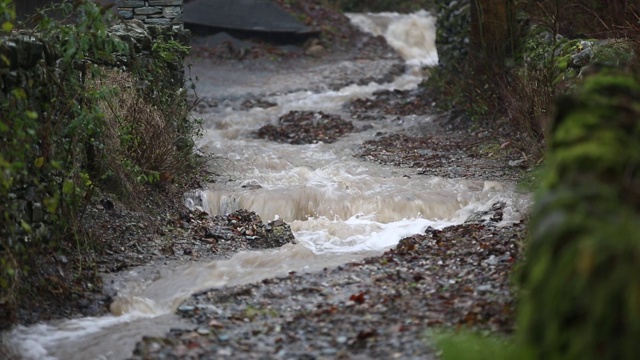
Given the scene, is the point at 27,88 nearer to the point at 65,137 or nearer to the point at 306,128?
the point at 65,137


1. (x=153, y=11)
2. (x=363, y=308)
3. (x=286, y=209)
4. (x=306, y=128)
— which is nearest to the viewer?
(x=363, y=308)

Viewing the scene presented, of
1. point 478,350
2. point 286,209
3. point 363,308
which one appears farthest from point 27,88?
point 478,350

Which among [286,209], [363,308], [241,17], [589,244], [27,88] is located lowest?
[286,209]

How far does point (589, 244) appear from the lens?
2908 millimetres

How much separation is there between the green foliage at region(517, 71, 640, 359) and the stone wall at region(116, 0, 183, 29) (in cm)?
835

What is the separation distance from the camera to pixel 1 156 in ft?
16.3

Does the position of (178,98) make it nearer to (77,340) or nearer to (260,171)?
(260,171)

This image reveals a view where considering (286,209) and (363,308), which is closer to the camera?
(363,308)

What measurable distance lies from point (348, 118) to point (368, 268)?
285 inches

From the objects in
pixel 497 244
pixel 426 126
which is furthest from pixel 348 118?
pixel 497 244

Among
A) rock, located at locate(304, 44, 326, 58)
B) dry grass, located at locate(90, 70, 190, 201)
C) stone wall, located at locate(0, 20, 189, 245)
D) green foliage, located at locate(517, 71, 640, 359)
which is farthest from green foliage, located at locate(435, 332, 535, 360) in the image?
rock, located at locate(304, 44, 326, 58)

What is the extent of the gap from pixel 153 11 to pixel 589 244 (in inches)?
360

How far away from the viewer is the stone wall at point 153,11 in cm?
1118

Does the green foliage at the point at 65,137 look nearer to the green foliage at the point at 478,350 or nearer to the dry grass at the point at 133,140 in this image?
the dry grass at the point at 133,140
